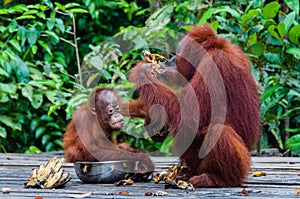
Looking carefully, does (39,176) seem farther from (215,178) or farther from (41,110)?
(41,110)

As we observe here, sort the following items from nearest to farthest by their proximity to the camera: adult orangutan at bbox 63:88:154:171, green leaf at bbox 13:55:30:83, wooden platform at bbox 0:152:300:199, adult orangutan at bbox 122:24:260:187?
1. wooden platform at bbox 0:152:300:199
2. adult orangutan at bbox 122:24:260:187
3. adult orangutan at bbox 63:88:154:171
4. green leaf at bbox 13:55:30:83

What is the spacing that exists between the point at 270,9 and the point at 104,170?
2.38 metres

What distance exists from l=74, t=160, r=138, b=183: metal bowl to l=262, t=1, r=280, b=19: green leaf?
86.9 inches

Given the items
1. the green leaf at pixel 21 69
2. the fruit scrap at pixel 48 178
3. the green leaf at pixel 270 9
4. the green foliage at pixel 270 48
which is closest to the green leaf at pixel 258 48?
the green foliage at pixel 270 48

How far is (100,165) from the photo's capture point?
2.91 meters

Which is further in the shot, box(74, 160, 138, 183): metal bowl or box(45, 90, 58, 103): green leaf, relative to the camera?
box(45, 90, 58, 103): green leaf

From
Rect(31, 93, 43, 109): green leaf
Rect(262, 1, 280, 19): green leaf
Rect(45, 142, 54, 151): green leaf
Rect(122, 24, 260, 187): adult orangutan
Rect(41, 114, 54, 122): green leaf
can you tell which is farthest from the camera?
Rect(41, 114, 54, 122): green leaf

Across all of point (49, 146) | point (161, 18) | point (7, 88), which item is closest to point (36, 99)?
point (7, 88)

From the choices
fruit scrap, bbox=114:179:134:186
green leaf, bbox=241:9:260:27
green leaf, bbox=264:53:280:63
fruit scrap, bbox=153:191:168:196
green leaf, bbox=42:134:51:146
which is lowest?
green leaf, bbox=42:134:51:146

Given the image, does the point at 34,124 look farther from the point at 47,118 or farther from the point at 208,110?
the point at 208,110

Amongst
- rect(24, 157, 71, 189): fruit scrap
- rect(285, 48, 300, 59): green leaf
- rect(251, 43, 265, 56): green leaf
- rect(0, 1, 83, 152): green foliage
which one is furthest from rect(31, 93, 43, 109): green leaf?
rect(24, 157, 71, 189): fruit scrap

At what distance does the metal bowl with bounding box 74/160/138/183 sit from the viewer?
Answer: 2910mm

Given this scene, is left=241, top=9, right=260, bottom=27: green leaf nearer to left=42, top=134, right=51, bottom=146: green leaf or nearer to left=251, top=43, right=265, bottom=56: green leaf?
left=251, top=43, right=265, bottom=56: green leaf

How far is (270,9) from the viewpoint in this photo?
15.2 ft
